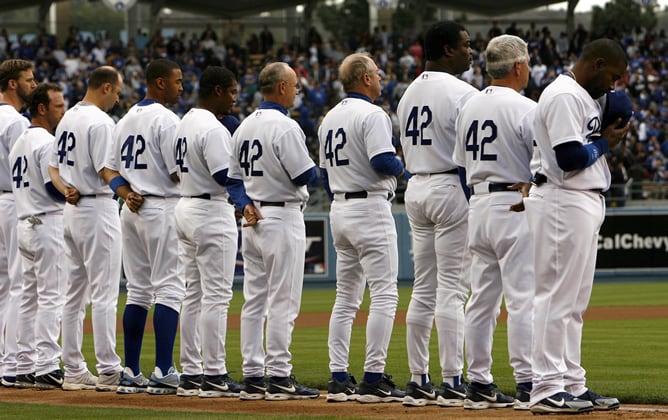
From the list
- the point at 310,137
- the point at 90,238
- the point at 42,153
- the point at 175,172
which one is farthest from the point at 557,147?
the point at 310,137

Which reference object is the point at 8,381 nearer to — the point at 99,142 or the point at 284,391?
the point at 99,142

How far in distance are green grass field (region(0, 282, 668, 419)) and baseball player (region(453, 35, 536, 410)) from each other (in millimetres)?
1342

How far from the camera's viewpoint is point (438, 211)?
7770mm

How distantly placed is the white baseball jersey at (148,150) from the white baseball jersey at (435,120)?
2159mm

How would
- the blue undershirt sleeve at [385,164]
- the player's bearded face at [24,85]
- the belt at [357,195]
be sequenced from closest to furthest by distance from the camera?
the blue undershirt sleeve at [385,164] → the belt at [357,195] → the player's bearded face at [24,85]

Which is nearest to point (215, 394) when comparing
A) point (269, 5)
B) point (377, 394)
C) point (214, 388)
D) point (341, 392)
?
point (214, 388)

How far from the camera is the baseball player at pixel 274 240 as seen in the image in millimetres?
8484

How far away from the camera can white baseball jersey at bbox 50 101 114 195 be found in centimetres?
941

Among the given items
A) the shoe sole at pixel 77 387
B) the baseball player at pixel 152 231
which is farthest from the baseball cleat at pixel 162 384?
the shoe sole at pixel 77 387

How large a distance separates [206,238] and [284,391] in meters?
1.28

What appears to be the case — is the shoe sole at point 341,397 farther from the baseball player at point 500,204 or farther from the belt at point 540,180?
the belt at point 540,180

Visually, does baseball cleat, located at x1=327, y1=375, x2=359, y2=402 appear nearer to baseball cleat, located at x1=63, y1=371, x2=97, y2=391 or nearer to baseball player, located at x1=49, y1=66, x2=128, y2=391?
baseball player, located at x1=49, y1=66, x2=128, y2=391

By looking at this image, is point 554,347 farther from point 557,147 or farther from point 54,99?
point 54,99

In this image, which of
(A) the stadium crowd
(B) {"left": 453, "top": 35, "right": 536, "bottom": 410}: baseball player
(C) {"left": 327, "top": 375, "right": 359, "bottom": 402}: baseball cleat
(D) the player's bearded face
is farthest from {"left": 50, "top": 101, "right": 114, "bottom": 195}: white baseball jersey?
(A) the stadium crowd
